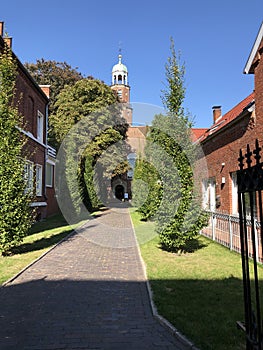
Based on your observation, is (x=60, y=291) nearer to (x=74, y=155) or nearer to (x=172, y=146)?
(x=172, y=146)

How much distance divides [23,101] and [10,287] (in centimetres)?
1204

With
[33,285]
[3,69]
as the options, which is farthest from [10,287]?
[3,69]

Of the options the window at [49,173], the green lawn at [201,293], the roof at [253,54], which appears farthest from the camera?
the window at [49,173]

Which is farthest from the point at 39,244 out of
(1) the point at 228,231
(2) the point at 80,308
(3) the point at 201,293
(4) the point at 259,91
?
(4) the point at 259,91

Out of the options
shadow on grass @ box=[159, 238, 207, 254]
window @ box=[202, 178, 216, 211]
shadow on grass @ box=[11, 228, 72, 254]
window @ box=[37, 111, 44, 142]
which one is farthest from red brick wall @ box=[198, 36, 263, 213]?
window @ box=[37, 111, 44, 142]

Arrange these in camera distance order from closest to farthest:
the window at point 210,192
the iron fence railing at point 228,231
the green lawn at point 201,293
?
the green lawn at point 201,293 < the iron fence railing at point 228,231 < the window at point 210,192

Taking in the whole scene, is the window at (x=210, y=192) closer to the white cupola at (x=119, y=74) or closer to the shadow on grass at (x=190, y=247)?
the shadow on grass at (x=190, y=247)

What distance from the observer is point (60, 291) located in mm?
5895

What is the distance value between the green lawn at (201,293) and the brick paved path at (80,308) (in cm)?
28

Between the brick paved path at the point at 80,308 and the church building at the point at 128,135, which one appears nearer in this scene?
the brick paved path at the point at 80,308

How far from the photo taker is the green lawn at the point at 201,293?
393cm

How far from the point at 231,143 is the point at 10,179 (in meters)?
8.25

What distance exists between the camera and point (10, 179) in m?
8.88

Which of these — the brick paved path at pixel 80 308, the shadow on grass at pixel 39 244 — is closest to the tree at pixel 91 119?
the shadow on grass at pixel 39 244
